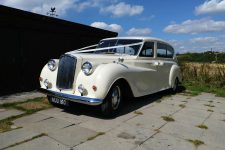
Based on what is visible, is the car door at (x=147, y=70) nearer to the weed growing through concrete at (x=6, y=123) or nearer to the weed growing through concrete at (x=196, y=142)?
the weed growing through concrete at (x=196, y=142)

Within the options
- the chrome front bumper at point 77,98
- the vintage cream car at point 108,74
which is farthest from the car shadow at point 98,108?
the chrome front bumper at point 77,98

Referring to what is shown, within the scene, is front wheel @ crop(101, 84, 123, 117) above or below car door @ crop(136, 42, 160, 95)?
below

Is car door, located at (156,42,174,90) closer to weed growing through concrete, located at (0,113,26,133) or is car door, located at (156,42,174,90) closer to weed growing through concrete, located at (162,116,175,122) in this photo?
weed growing through concrete, located at (162,116,175,122)

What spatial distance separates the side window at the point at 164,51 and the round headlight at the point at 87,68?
3.32 meters

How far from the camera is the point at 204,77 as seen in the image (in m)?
12.4

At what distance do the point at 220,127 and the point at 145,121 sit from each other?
5.24ft

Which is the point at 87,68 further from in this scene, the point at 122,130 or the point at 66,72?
the point at 122,130

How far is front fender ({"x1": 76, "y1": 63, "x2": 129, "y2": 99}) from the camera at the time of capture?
496 centimetres

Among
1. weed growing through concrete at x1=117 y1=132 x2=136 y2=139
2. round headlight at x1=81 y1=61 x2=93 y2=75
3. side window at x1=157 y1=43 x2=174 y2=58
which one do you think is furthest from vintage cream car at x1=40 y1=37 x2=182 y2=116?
weed growing through concrete at x1=117 y1=132 x2=136 y2=139

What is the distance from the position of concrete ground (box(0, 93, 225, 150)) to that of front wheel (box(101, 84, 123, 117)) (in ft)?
0.60

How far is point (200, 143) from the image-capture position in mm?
4246

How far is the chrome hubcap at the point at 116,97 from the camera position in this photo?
5478 mm

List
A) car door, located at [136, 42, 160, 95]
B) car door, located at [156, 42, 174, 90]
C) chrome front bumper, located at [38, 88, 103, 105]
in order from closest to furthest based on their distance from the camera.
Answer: chrome front bumper, located at [38, 88, 103, 105] < car door, located at [136, 42, 160, 95] < car door, located at [156, 42, 174, 90]

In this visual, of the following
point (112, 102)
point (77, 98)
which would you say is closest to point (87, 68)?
point (77, 98)
